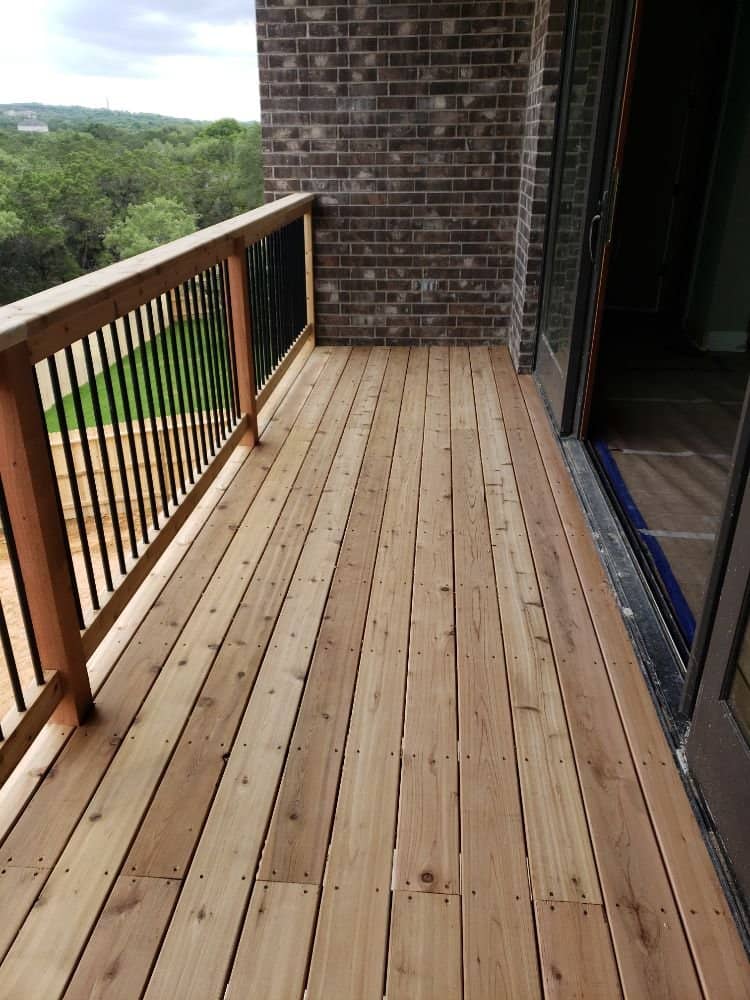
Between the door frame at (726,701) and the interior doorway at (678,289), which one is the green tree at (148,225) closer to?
the interior doorway at (678,289)

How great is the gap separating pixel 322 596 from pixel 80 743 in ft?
2.83

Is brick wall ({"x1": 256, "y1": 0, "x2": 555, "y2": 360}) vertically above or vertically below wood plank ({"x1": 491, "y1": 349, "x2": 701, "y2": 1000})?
above

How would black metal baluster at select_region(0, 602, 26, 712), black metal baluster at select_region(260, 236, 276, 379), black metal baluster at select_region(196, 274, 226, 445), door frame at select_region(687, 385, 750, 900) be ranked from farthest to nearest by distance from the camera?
black metal baluster at select_region(260, 236, 276, 379), black metal baluster at select_region(196, 274, 226, 445), black metal baluster at select_region(0, 602, 26, 712), door frame at select_region(687, 385, 750, 900)

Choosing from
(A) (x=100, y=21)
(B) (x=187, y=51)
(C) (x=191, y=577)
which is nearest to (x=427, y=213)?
(C) (x=191, y=577)

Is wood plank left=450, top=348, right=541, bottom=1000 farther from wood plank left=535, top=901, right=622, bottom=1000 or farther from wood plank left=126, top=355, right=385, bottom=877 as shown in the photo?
wood plank left=126, top=355, right=385, bottom=877

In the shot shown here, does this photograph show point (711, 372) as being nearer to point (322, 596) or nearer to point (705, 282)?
point (705, 282)

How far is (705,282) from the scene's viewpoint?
17.1ft

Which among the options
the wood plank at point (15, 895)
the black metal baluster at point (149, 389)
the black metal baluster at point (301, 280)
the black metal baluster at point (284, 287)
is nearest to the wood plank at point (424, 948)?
the wood plank at point (15, 895)

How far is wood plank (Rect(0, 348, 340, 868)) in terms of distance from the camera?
1525mm

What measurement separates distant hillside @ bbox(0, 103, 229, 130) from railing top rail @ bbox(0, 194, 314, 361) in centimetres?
2257

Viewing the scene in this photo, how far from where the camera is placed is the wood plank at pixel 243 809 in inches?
50.0

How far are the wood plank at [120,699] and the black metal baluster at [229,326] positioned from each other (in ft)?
1.31

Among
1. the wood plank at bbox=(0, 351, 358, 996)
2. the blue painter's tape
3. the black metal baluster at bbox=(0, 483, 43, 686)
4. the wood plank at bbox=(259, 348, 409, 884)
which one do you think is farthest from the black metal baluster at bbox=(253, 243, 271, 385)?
the black metal baluster at bbox=(0, 483, 43, 686)

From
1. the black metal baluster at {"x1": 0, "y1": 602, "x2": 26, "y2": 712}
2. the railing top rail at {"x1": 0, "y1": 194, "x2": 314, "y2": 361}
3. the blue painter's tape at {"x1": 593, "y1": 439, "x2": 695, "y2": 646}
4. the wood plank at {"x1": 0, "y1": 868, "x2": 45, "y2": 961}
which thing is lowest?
the wood plank at {"x1": 0, "y1": 868, "x2": 45, "y2": 961}
